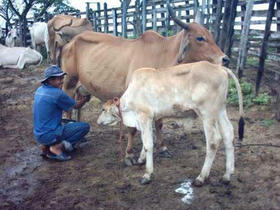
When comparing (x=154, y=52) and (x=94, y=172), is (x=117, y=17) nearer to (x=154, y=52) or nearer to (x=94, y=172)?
(x=154, y=52)

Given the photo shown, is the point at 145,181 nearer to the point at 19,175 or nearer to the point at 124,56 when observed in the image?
the point at 19,175

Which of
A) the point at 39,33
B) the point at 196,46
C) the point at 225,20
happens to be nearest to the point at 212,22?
the point at 225,20

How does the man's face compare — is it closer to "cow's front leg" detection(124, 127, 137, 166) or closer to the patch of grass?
"cow's front leg" detection(124, 127, 137, 166)

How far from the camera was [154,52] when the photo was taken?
521 cm

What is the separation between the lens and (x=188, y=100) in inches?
157

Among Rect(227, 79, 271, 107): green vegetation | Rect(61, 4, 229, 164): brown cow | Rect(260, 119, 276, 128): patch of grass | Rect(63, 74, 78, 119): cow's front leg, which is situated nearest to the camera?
Rect(61, 4, 229, 164): brown cow

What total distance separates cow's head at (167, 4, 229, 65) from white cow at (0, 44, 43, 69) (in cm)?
1082

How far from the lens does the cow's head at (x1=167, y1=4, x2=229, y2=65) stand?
5.02 metres

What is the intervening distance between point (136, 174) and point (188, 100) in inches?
46.6

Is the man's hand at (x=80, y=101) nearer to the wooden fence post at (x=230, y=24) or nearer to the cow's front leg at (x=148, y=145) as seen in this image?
the cow's front leg at (x=148, y=145)

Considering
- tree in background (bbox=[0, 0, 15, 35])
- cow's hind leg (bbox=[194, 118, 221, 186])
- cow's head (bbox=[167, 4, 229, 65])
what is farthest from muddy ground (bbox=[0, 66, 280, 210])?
tree in background (bbox=[0, 0, 15, 35])

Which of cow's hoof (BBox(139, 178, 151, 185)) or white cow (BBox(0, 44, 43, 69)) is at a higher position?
cow's hoof (BBox(139, 178, 151, 185))

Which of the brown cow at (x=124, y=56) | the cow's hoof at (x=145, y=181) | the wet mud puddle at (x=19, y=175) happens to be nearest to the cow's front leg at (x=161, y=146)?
the brown cow at (x=124, y=56)

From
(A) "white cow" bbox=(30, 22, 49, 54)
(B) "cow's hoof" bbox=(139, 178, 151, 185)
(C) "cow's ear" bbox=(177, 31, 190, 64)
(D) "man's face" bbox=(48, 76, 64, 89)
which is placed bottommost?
(A) "white cow" bbox=(30, 22, 49, 54)
